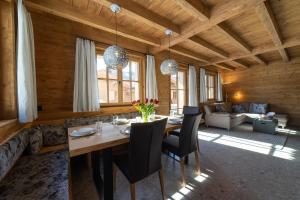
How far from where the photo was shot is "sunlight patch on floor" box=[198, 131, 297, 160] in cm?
258

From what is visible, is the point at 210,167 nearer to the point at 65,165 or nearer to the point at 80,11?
the point at 65,165

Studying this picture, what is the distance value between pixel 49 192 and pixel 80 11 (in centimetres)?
241

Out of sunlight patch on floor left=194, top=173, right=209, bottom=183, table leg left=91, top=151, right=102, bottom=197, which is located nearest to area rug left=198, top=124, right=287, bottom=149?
sunlight patch on floor left=194, top=173, right=209, bottom=183

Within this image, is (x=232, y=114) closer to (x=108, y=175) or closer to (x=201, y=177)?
(x=201, y=177)

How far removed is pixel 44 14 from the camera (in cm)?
225

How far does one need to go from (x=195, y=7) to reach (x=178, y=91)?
290cm

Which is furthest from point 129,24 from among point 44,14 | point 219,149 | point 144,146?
point 219,149

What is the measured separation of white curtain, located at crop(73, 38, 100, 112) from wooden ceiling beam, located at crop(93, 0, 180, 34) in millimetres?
959

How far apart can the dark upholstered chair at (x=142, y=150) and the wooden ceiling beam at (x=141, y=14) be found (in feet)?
5.58

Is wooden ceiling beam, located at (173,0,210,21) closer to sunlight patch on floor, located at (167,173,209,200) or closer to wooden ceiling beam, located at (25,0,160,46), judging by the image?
wooden ceiling beam, located at (25,0,160,46)

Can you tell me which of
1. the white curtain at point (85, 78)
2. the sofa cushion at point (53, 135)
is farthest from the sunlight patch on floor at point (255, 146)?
the sofa cushion at point (53, 135)

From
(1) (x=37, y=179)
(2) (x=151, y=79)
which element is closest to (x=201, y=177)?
(1) (x=37, y=179)

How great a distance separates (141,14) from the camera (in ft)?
6.94

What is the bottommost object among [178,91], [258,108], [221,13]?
[258,108]
